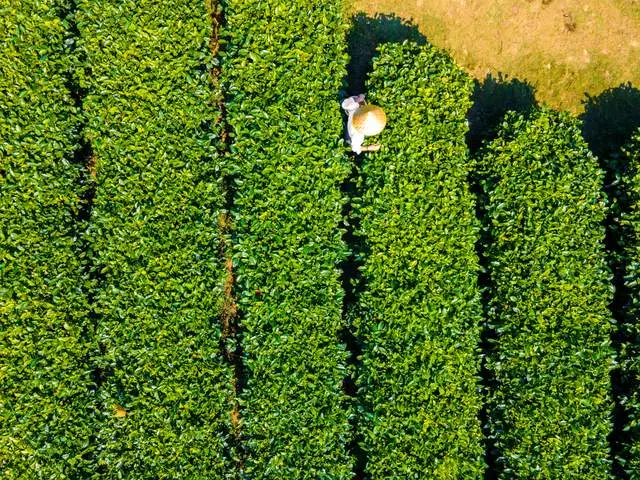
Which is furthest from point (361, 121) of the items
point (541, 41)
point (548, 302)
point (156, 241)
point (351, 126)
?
point (541, 41)

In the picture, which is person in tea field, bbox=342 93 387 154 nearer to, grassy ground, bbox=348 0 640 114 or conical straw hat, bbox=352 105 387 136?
conical straw hat, bbox=352 105 387 136

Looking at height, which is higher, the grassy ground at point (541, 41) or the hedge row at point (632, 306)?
the grassy ground at point (541, 41)

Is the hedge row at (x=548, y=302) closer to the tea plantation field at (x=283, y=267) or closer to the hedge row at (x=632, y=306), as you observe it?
the tea plantation field at (x=283, y=267)

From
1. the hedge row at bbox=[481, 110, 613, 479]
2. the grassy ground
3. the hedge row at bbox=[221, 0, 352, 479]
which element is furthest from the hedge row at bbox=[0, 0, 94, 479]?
the hedge row at bbox=[481, 110, 613, 479]

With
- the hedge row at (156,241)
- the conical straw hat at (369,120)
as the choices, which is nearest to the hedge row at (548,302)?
the conical straw hat at (369,120)

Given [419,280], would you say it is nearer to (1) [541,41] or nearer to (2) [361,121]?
(2) [361,121]

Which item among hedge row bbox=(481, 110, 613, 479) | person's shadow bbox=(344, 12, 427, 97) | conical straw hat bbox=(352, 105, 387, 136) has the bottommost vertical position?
hedge row bbox=(481, 110, 613, 479)
